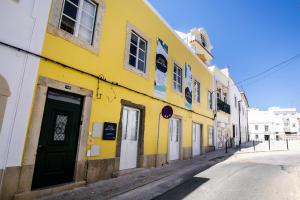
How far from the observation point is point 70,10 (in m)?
5.72

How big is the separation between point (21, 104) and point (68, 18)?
2.77 m

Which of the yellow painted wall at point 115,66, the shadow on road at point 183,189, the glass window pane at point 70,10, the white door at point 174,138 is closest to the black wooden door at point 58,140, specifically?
the yellow painted wall at point 115,66

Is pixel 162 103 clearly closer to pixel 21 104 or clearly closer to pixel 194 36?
pixel 21 104

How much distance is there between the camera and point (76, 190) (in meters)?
5.20

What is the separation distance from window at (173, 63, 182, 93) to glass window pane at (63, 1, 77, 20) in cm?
679

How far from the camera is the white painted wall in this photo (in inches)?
164

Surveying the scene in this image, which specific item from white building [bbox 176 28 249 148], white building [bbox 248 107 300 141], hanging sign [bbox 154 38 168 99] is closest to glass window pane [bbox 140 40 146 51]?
hanging sign [bbox 154 38 168 99]

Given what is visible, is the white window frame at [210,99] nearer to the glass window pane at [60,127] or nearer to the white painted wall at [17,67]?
the glass window pane at [60,127]

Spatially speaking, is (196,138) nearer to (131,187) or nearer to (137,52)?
(137,52)

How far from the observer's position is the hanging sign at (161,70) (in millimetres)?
9508

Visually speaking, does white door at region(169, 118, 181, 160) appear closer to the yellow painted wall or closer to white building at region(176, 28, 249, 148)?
the yellow painted wall

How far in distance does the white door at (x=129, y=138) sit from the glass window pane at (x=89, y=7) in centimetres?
351

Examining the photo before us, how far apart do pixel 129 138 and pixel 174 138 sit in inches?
156

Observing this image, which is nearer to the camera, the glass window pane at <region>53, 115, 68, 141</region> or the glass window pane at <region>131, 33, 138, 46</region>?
the glass window pane at <region>53, 115, 68, 141</region>
